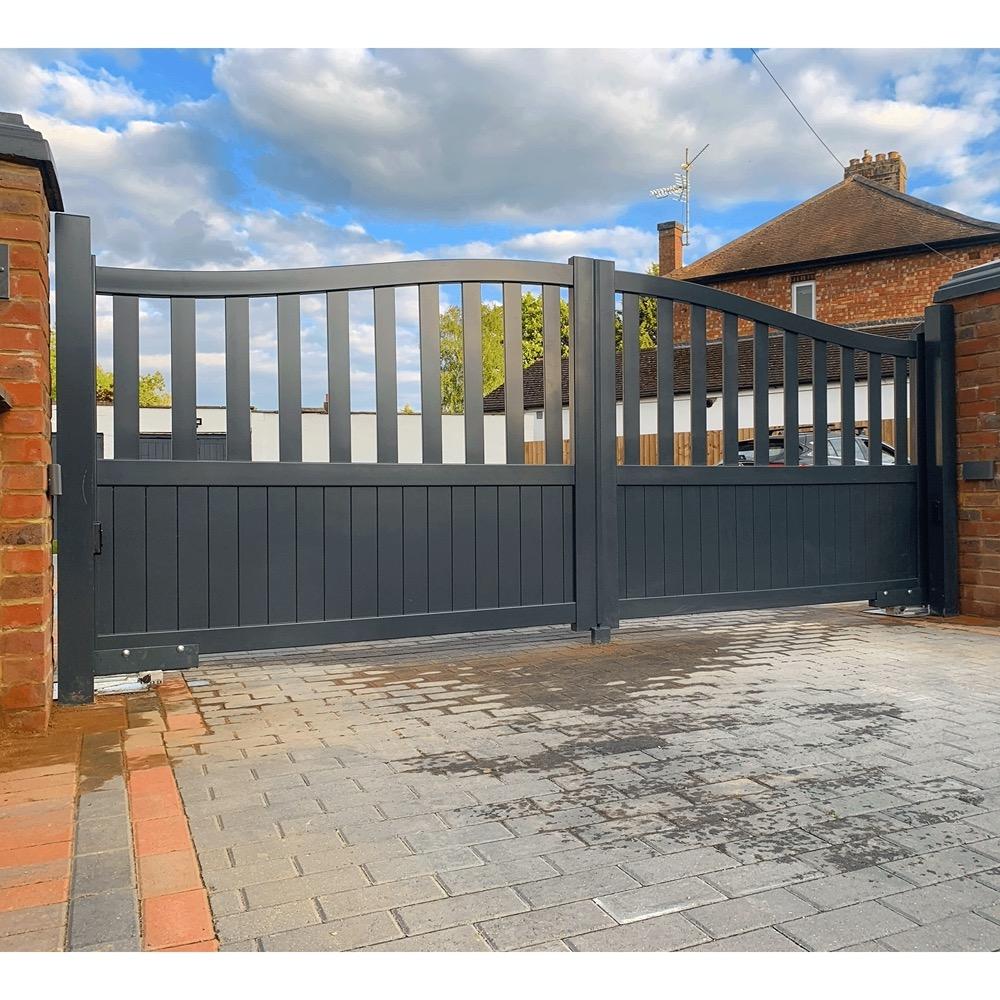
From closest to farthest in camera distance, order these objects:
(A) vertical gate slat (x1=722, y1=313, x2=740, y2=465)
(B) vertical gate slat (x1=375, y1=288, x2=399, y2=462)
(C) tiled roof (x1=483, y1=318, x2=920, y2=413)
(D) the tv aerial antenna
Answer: (B) vertical gate slat (x1=375, y1=288, x2=399, y2=462)
(A) vertical gate slat (x1=722, y1=313, x2=740, y2=465)
(C) tiled roof (x1=483, y1=318, x2=920, y2=413)
(D) the tv aerial antenna

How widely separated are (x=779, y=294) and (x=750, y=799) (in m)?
24.9

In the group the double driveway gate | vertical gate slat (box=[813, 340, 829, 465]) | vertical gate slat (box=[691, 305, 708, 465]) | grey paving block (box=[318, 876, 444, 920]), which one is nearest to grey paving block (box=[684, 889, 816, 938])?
grey paving block (box=[318, 876, 444, 920])

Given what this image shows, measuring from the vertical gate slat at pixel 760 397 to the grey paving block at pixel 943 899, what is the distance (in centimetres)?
459

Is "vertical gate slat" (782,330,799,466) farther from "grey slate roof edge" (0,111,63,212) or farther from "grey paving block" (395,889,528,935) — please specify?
"grey paving block" (395,889,528,935)

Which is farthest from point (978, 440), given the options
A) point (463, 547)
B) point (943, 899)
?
point (943, 899)

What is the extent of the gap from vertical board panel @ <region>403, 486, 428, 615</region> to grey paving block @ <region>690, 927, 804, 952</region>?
3.54 meters

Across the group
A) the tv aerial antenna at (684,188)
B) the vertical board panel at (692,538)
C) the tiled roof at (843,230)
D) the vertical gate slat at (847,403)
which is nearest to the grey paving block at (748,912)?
the vertical board panel at (692,538)

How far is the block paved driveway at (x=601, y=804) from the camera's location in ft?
6.66

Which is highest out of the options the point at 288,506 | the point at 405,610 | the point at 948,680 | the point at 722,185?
the point at 722,185

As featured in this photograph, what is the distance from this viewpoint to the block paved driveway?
2031mm

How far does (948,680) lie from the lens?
4777 mm

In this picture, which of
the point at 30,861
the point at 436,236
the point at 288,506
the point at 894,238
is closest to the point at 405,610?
the point at 288,506
